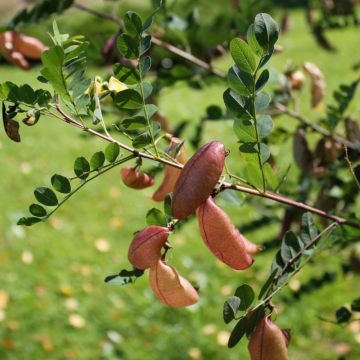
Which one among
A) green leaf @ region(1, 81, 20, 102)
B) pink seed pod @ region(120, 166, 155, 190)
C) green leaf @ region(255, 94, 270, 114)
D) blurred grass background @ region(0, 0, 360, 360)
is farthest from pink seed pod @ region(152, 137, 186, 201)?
blurred grass background @ region(0, 0, 360, 360)

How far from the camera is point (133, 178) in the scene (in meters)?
0.62

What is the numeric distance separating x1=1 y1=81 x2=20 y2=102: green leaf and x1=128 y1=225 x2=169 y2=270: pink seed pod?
0.88 ft

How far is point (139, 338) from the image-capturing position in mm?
1804

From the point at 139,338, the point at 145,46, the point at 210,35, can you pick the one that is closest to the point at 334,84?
the point at 210,35

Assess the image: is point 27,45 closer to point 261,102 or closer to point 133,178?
point 133,178

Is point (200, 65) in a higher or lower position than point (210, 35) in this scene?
higher

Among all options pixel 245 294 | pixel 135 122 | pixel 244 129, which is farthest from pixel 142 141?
pixel 245 294

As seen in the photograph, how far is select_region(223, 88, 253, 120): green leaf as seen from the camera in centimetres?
53

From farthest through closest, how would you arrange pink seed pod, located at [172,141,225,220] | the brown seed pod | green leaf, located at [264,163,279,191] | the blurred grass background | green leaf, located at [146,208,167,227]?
the blurred grass background < the brown seed pod < green leaf, located at [264,163,279,191] < green leaf, located at [146,208,167,227] < pink seed pod, located at [172,141,225,220]

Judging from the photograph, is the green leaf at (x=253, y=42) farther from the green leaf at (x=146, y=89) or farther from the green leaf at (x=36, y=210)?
the green leaf at (x=36, y=210)

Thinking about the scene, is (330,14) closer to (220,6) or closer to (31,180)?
(31,180)

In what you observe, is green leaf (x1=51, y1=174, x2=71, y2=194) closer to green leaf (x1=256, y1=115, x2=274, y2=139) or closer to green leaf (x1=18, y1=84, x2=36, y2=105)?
green leaf (x1=18, y1=84, x2=36, y2=105)

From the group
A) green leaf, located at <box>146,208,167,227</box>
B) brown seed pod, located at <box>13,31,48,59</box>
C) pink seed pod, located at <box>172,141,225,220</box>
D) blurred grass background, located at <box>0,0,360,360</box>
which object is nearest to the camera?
pink seed pod, located at <box>172,141,225,220</box>

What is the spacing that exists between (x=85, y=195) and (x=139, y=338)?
1.35 metres
